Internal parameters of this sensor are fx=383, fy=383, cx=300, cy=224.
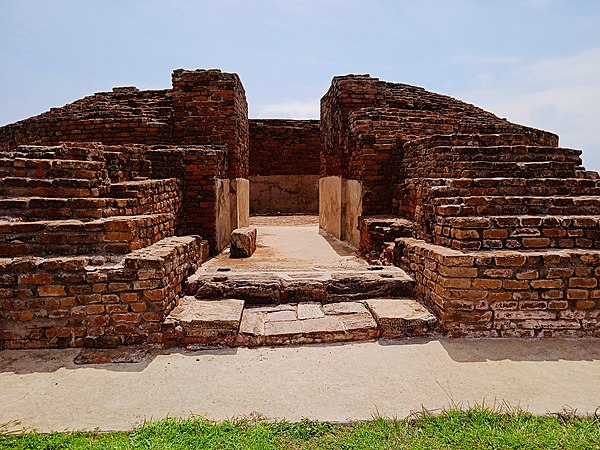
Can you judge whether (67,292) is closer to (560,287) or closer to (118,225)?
(118,225)

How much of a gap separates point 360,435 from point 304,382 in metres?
0.68

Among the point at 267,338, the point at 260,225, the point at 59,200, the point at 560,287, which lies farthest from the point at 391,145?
the point at 260,225

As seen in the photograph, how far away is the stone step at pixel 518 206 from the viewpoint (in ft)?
12.4

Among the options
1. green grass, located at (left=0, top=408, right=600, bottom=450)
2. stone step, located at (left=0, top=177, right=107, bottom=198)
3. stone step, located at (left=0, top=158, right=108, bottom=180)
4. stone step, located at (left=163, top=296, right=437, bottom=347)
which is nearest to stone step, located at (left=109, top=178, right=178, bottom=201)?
stone step, located at (left=0, top=158, right=108, bottom=180)

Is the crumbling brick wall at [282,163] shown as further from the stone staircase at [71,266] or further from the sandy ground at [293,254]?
the stone staircase at [71,266]

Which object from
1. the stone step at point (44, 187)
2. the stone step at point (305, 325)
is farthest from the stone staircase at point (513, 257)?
the stone step at point (44, 187)

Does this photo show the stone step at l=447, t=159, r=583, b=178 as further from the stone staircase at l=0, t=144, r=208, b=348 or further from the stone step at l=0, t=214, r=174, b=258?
the stone step at l=0, t=214, r=174, b=258

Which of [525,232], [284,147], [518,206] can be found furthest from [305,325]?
[284,147]

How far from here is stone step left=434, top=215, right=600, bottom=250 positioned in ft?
11.8

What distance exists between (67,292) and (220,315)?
4.25 feet

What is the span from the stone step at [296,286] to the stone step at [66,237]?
37.3 inches

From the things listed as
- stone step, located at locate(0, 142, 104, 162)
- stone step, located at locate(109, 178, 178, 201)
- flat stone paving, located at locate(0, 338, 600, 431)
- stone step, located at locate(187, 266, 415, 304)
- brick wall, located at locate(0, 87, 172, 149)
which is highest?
brick wall, located at locate(0, 87, 172, 149)

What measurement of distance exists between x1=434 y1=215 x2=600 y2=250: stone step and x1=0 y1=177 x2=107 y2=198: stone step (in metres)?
3.67

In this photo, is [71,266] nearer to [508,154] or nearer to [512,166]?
[512,166]
